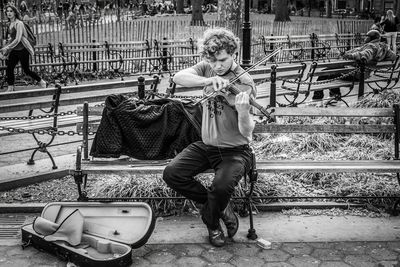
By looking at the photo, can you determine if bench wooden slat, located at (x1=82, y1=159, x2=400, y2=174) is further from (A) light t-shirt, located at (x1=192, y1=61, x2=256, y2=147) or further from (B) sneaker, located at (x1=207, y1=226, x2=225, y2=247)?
(B) sneaker, located at (x1=207, y1=226, x2=225, y2=247)

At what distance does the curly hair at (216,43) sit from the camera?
14.1 feet

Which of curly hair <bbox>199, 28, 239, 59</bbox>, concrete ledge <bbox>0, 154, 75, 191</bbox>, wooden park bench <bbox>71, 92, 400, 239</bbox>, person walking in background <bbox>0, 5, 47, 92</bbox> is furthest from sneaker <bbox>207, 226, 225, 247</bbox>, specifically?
person walking in background <bbox>0, 5, 47, 92</bbox>

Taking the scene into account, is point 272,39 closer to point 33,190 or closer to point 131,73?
point 131,73

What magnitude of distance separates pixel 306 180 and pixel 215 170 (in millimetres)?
1610

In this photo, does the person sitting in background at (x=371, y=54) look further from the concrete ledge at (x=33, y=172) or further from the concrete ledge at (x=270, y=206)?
the concrete ledge at (x=33, y=172)

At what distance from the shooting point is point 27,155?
23.8 feet

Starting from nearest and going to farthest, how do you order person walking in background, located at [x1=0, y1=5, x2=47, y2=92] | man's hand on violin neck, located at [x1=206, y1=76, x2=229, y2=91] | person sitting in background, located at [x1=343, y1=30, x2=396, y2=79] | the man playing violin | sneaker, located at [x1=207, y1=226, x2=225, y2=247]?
man's hand on violin neck, located at [x1=206, y1=76, x2=229, y2=91], the man playing violin, sneaker, located at [x1=207, y1=226, x2=225, y2=247], person sitting in background, located at [x1=343, y1=30, x2=396, y2=79], person walking in background, located at [x1=0, y1=5, x2=47, y2=92]

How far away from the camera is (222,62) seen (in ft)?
14.3

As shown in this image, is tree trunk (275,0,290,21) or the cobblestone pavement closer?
the cobblestone pavement

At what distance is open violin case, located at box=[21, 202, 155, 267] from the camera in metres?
3.98

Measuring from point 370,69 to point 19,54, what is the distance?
691 centimetres

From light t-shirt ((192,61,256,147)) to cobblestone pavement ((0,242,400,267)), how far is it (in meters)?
0.80

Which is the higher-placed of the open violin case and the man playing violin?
the man playing violin

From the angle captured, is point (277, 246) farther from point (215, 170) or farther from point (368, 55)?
point (368, 55)
